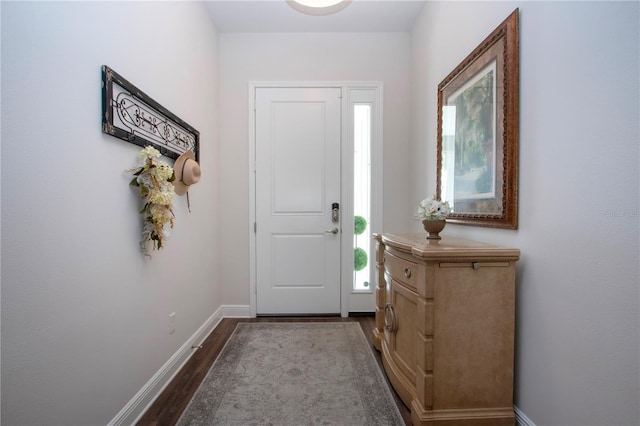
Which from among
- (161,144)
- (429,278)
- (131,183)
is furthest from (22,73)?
(429,278)

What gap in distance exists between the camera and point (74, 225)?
108 centimetres

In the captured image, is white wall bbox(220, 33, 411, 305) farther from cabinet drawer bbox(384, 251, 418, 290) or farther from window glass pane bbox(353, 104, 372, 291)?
cabinet drawer bbox(384, 251, 418, 290)

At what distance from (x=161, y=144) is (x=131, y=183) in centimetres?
43

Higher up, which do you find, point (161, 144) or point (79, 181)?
point (161, 144)

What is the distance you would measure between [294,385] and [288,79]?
105 inches

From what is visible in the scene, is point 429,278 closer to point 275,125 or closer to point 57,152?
point 57,152

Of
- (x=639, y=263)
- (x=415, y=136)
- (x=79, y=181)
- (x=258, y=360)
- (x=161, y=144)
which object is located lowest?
(x=258, y=360)

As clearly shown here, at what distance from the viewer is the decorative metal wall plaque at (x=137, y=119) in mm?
1229

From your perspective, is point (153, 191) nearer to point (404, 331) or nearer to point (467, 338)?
point (404, 331)

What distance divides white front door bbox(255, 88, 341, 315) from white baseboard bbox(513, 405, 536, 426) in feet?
5.59

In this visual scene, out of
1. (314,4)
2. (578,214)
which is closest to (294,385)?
(578,214)

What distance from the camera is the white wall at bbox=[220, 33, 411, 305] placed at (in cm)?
280

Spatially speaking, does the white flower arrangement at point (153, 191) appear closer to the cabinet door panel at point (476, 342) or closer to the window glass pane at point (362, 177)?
the cabinet door panel at point (476, 342)

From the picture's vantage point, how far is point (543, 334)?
3.85 ft
